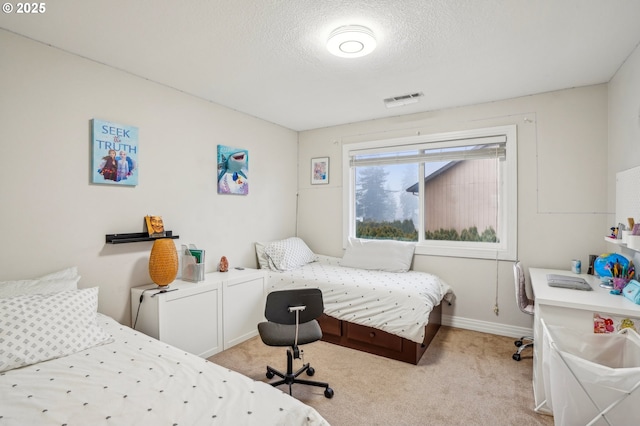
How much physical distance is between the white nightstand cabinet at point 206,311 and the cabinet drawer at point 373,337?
102 centimetres

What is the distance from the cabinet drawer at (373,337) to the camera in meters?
2.83

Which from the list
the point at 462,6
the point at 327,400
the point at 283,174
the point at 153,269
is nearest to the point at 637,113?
the point at 462,6

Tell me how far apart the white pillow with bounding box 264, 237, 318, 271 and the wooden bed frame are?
843 millimetres

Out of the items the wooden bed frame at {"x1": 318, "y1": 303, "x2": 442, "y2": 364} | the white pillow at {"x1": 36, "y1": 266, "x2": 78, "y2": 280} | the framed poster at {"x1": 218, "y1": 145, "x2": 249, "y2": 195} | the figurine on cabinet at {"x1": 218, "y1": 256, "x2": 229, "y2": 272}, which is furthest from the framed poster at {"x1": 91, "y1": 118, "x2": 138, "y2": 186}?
the wooden bed frame at {"x1": 318, "y1": 303, "x2": 442, "y2": 364}

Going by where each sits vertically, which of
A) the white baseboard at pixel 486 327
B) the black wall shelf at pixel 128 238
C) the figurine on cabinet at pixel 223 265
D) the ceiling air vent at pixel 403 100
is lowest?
the white baseboard at pixel 486 327

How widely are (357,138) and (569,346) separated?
3.15 metres

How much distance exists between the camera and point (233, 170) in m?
3.66

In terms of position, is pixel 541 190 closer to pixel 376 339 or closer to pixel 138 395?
pixel 376 339

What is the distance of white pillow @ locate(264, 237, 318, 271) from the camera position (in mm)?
3793

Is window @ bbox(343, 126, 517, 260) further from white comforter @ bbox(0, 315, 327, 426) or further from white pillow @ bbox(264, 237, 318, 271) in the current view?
white comforter @ bbox(0, 315, 327, 426)

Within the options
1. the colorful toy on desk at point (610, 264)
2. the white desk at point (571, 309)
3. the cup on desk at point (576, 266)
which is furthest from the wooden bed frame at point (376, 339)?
the colorful toy on desk at point (610, 264)

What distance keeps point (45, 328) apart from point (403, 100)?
11.1 feet

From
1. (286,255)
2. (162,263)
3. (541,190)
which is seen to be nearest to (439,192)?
(541,190)

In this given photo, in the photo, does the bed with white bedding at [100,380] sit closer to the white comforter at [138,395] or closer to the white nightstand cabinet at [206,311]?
the white comforter at [138,395]
